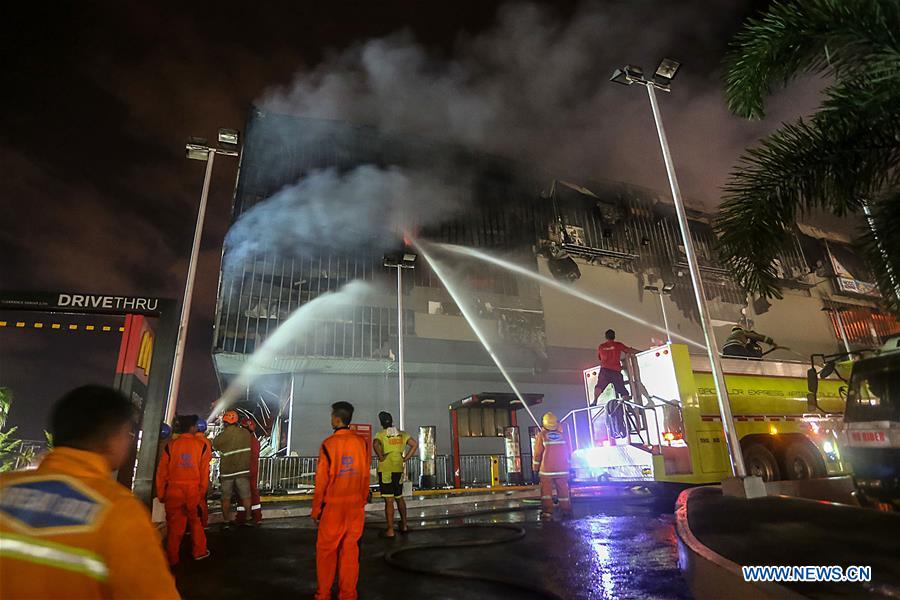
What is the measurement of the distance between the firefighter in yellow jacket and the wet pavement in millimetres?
3085

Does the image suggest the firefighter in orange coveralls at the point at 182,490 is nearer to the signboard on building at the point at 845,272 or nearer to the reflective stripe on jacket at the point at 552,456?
the reflective stripe on jacket at the point at 552,456

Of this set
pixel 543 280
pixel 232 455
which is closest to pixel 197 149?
pixel 232 455

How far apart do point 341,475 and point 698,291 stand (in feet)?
20.7

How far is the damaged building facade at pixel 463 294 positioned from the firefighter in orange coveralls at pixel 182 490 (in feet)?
40.0

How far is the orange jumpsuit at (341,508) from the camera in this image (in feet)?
12.2

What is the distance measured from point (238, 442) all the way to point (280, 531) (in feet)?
5.33

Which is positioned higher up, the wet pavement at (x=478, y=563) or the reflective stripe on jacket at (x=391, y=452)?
the reflective stripe on jacket at (x=391, y=452)

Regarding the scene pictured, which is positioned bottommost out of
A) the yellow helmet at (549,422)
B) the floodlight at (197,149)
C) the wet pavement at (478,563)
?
the wet pavement at (478,563)

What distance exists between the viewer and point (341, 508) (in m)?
3.91

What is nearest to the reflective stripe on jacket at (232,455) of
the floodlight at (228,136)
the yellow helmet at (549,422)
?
the yellow helmet at (549,422)

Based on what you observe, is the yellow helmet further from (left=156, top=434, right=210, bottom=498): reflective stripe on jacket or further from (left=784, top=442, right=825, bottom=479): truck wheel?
(left=156, top=434, right=210, bottom=498): reflective stripe on jacket

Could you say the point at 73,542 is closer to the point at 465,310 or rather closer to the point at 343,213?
the point at 465,310

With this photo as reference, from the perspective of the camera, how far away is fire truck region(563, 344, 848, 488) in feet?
25.5

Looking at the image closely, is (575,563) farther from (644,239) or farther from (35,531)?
(644,239)
